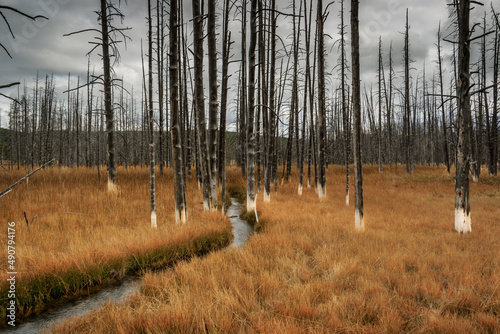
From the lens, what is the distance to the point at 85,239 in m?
5.36

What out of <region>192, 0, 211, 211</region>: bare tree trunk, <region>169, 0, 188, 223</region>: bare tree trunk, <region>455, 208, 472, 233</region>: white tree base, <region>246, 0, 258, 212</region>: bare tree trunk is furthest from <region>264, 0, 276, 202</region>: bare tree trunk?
<region>455, 208, 472, 233</region>: white tree base

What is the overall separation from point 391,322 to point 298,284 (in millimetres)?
1225

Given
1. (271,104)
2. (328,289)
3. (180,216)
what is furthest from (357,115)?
(271,104)

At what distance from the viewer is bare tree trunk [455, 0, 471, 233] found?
21.3ft

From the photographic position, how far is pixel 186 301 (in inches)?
118

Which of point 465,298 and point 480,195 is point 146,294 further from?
point 480,195

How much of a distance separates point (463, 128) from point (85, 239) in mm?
10286

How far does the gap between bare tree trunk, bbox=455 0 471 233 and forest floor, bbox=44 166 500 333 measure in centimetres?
56

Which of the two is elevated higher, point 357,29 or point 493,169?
point 357,29

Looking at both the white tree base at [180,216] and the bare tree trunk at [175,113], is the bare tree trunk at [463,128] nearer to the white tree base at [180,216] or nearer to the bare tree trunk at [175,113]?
the bare tree trunk at [175,113]

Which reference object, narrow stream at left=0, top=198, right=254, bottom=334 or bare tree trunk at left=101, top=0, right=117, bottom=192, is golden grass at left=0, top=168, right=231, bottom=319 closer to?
narrow stream at left=0, top=198, right=254, bottom=334

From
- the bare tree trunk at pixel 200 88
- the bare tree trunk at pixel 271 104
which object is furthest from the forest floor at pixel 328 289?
the bare tree trunk at pixel 271 104

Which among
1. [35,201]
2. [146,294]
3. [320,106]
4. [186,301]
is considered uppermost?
[320,106]

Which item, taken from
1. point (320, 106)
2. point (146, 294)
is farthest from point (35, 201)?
point (320, 106)
